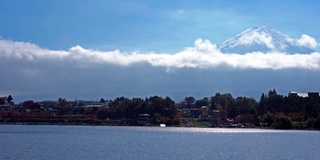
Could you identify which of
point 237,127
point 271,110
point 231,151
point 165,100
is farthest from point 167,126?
point 231,151

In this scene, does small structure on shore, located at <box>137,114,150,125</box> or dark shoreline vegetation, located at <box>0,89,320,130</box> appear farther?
small structure on shore, located at <box>137,114,150,125</box>

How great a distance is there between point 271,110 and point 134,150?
101 metres

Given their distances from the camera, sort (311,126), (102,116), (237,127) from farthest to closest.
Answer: (102,116)
(237,127)
(311,126)

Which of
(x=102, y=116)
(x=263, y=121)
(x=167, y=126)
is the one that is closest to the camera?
(x=263, y=121)

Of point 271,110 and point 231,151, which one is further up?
point 271,110

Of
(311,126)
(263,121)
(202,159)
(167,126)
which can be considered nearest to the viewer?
(202,159)

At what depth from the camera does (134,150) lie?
6444 cm

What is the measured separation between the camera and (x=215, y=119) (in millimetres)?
183750

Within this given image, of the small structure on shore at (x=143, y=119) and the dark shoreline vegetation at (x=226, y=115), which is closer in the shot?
the dark shoreline vegetation at (x=226, y=115)

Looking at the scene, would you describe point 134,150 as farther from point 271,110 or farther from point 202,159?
point 271,110

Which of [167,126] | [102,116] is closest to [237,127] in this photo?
[167,126]

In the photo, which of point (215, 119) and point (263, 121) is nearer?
point (263, 121)

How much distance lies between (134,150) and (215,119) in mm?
121486

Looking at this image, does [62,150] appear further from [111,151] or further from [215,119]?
[215,119]
